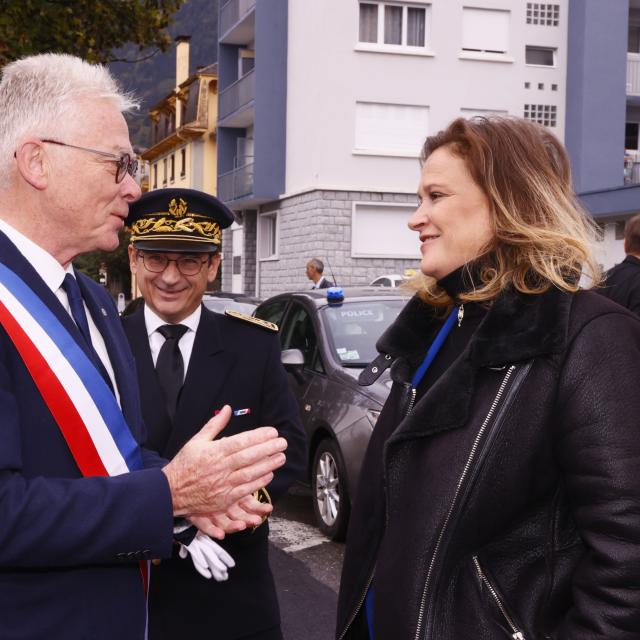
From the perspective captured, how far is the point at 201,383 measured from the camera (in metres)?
3.15

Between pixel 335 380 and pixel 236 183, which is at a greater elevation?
pixel 236 183

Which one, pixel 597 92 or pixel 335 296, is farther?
pixel 597 92

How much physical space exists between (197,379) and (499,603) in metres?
1.43

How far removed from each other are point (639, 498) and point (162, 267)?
1.96 m

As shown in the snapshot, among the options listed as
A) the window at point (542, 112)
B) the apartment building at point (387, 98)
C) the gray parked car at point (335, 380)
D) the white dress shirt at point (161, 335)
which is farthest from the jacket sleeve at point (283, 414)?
the window at point (542, 112)

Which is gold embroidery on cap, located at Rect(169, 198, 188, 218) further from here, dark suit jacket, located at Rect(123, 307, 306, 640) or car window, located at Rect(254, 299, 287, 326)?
car window, located at Rect(254, 299, 287, 326)

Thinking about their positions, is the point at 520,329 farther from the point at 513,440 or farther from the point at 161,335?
the point at 161,335

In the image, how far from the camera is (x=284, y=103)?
29.2 metres

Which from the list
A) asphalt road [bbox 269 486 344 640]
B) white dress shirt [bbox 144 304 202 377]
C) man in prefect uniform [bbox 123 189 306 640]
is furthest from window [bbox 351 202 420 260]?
white dress shirt [bbox 144 304 202 377]

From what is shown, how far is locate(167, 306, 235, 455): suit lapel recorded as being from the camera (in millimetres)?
3072

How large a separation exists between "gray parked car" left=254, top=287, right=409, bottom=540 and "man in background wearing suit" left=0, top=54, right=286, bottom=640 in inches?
166

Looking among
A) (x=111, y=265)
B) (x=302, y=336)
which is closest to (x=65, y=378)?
(x=302, y=336)

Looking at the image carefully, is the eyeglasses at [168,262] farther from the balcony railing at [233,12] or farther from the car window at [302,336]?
the balcony railing at [233,12]

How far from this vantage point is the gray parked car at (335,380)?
6492 mm
